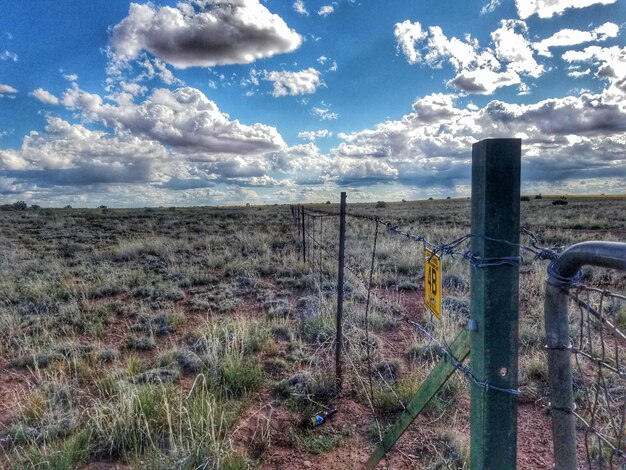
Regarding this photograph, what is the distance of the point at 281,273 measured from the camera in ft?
37.7

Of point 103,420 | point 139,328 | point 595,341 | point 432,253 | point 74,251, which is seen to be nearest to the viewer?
point 432,253

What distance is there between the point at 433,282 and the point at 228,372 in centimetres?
343

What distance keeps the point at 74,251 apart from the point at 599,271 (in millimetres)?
18590

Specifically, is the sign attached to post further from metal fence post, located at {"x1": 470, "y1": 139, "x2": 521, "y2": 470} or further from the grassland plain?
the grassland plain

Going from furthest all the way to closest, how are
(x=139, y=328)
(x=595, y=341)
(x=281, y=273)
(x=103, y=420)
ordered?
(x=281, y=273) → (x=139, y=328) → (x=595, y=341) → (x=103, y=420)

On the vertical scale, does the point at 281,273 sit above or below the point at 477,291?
below

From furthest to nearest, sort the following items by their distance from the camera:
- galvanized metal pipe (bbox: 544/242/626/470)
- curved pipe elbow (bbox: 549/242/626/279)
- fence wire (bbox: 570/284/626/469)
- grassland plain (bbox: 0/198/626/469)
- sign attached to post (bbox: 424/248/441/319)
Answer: grassland plain (bbox: 0/198/626/469), fence wire (bbox: 570/284/626/469), sign attached to post (bbox: 424/248/441/319), galvanized metal pipe (bbox: 544/242/626/470), curved pipe elbow (bbox: 549/242/626/279)

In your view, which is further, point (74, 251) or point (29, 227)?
point (29, 227)

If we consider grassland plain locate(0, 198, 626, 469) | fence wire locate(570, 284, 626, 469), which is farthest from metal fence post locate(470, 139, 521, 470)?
grassland plain locate(0, 198, 626, 469)

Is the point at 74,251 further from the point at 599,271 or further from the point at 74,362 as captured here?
the point at 599,271

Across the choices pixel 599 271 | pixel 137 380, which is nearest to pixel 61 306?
pixel 137 380

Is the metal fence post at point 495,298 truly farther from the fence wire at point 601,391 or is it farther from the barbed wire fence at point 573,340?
Result: the fence wire at point 601,391

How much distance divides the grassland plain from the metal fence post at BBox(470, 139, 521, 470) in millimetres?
2003

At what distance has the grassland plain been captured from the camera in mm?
3729
